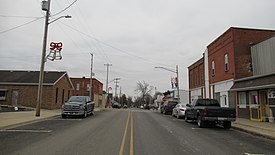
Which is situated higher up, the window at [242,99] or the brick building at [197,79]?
the brick building at [197,79]

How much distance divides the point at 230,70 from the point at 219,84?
3734mm

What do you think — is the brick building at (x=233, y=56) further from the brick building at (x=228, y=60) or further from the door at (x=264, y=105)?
the door at (x=264, y=105)

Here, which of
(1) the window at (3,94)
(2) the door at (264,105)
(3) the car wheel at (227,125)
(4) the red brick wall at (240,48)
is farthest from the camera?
(1) the window at (3,94)

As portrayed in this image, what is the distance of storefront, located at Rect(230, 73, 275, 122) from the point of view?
18.8 m

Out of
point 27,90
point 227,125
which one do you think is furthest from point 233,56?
point 27,90

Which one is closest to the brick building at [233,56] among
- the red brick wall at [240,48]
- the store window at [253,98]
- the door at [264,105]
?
the red brick wall at [240,48]

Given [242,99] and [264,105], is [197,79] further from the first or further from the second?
[264,105]

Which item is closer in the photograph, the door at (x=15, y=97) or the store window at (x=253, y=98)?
the store window at (x=253, y=98)

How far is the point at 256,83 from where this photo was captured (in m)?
19.9

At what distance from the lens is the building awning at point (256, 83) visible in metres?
18.1

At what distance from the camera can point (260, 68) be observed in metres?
22.8

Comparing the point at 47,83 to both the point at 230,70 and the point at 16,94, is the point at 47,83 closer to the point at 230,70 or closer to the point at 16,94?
the point at 16,94

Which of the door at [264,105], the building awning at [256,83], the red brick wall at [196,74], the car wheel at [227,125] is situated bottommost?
the car wheel at [227,125]

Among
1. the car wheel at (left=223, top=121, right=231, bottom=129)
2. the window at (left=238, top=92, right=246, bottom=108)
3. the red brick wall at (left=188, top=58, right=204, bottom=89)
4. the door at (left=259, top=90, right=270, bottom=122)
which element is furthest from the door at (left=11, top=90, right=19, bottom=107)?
the door at (left=259, top=90, right=270, bottom=122)
